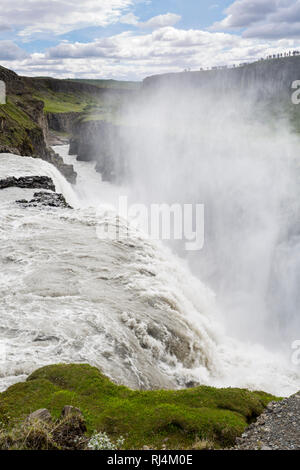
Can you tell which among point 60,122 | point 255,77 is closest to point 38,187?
point 255,77

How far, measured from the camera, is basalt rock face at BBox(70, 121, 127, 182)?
83.1 meters

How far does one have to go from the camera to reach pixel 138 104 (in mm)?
144875

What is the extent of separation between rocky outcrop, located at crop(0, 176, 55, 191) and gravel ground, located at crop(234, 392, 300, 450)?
30.2 metres

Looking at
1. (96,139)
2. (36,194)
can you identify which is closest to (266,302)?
(36,194)

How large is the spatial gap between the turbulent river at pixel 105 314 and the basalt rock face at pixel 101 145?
54.6m

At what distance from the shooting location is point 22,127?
192 feet

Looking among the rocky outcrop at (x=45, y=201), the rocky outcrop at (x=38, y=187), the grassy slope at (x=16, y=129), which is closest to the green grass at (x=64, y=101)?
the grassy slope at (x=16, y=129)

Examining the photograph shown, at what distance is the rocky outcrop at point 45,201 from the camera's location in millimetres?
31927

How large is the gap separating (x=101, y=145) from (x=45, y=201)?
2449 inches

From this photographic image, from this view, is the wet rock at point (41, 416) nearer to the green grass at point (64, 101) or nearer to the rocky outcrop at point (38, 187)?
the rocky outcrop at point (38, 187)

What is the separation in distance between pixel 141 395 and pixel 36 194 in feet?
85.4

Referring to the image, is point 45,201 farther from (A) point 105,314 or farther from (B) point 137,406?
(B) point 137,406

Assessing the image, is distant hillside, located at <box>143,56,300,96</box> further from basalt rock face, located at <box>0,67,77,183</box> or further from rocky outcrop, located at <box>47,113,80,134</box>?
basalt rock face, located at <box>0,67,77,183</box>

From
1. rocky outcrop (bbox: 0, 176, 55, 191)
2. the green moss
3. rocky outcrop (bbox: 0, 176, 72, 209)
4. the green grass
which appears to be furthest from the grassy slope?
the green grass
